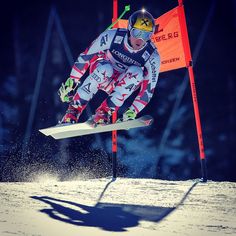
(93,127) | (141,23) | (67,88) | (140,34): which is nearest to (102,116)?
(93,127)

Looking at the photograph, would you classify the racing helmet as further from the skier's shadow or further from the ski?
the skier's shadow

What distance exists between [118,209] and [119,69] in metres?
1.93

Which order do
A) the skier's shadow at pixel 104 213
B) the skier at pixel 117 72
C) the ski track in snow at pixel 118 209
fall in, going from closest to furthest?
the ski track in snow at pixel 118 209 → the skier's shadow at pixel 104 213 → the skier at pixel 117 72

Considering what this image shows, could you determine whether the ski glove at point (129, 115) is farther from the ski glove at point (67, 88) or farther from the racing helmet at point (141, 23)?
the racing helmet at point (141, 23)

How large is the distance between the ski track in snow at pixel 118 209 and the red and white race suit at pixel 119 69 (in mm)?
1181

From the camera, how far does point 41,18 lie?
8438 mm

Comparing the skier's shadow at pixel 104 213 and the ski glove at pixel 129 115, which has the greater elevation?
the ski glove at pixel 129 115

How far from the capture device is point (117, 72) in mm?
4633

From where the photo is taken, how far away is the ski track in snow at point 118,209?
2721mm

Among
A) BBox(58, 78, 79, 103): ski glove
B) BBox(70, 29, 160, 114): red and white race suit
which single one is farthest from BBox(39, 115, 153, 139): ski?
BBox(58, 78, 79, 103): ski glove

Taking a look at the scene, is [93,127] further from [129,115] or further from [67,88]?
[67,88]

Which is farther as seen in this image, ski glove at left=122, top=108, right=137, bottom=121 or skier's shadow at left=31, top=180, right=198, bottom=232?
ski glove at left=122, top=108, right=137, bottom=121

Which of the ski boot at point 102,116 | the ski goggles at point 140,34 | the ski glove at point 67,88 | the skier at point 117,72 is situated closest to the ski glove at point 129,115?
the skier at point 117,72

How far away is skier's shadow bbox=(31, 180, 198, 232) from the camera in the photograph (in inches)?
116
